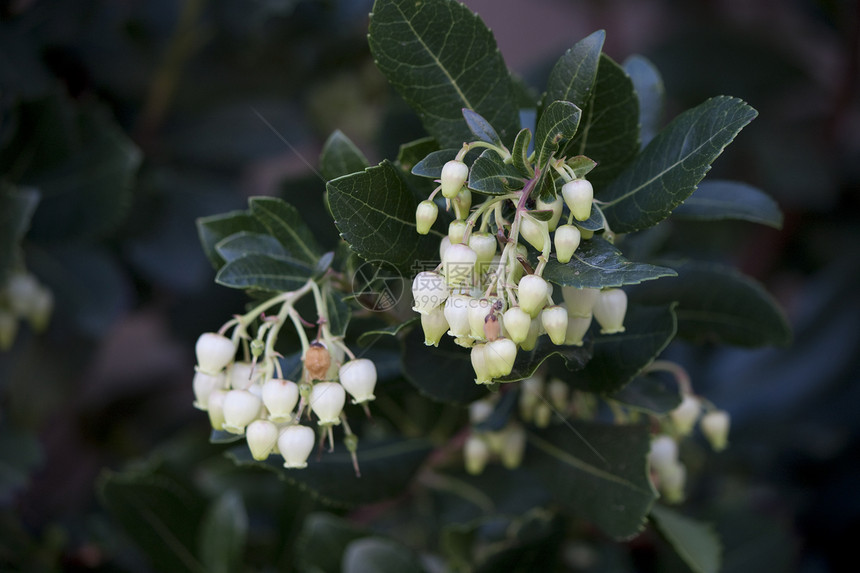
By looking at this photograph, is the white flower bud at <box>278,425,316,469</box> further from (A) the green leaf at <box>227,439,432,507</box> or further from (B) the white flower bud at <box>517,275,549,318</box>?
(B) the white flower bud at <box>517,275,549,318</box>

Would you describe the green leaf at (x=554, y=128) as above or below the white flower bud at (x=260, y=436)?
above

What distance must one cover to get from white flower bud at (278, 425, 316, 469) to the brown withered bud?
5 centimetres

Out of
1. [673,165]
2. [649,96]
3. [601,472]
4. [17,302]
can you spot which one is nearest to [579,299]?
[673,165]

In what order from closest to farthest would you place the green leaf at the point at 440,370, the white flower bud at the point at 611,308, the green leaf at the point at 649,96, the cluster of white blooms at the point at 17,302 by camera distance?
the white flower bud at the point at 611,308 < the green leaf at the point at 440,370 < the green leaf at the point at 649,96 < the cluster of white blooms at the point at 17,302

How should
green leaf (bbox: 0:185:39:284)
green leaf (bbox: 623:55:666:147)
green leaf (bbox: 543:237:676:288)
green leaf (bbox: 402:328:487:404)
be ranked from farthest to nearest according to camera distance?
green leaf (bbox: 0:185:39:284) < green leaf (bbox: 623:55:666:147) < green leaf (bbox: 402:328:487:404) < green leaf (bbox: 543:237:676:288)

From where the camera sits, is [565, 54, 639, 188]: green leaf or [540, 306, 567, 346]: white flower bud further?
[565, 54, 639, 188]: green leaf

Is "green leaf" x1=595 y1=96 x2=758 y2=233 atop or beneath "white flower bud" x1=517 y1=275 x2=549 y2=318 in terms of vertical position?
atop

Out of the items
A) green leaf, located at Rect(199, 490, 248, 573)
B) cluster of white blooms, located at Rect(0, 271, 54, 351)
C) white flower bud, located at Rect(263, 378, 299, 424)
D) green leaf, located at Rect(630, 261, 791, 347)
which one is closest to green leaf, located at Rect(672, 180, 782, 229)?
green leaf, located at Rect(630, 261, 791, 347)

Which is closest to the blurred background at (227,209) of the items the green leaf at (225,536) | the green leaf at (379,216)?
the green leaf at (225,536)

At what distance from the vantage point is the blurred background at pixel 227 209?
1.15 m

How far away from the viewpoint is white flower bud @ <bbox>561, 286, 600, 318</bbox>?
0.58 metres

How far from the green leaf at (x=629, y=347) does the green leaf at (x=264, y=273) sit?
0.94 feet

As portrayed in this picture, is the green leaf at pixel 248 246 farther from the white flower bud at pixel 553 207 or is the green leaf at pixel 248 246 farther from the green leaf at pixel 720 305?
the green leaf at pixel 720 305

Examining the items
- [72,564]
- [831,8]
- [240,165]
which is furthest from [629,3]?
[72,564]
